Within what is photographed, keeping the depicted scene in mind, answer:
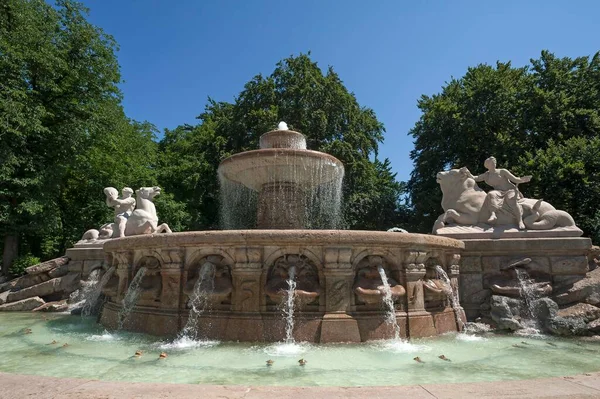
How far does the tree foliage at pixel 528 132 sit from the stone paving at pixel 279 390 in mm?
17290

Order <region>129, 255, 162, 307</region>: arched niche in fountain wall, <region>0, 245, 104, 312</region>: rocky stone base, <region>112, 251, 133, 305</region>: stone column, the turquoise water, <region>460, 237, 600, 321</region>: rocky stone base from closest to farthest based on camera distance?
the turquoise water
<region>129, 255, 162, 307</region>: arched niche in fountain wall
<region>112, 251, 133, 305</region>: stone column
<region>460, 237, 600, 321</region>: rocky stone base
<region>0, 245, 104, 312</region>: rocky stone base

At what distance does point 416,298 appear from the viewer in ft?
20.4

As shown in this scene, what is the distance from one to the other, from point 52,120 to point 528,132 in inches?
941

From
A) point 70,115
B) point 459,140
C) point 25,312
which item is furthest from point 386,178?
point 25,312

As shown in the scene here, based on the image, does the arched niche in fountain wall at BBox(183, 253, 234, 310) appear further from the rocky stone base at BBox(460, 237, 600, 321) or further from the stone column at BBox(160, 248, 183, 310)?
the rocky stone base at BBox(460, 237, 600, 321)

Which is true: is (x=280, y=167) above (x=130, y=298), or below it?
above

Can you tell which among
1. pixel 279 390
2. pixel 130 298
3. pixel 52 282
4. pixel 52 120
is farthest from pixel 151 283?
pixel 52 120

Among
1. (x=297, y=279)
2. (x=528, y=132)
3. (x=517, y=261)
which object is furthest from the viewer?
(x=528, y=132)

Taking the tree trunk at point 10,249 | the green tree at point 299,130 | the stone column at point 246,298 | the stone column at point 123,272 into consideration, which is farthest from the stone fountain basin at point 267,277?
the green tree at point 299,130

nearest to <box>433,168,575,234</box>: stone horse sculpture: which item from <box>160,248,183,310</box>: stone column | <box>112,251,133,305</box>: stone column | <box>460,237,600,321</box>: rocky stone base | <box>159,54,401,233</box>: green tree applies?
<box>460,237,600,321</box>: rocky stone base

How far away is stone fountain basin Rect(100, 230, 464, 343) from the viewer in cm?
567

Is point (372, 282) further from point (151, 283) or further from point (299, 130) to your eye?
point (299, 130)

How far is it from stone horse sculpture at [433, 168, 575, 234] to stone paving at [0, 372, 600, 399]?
18.9 ft

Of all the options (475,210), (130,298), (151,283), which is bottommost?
(130,298)
